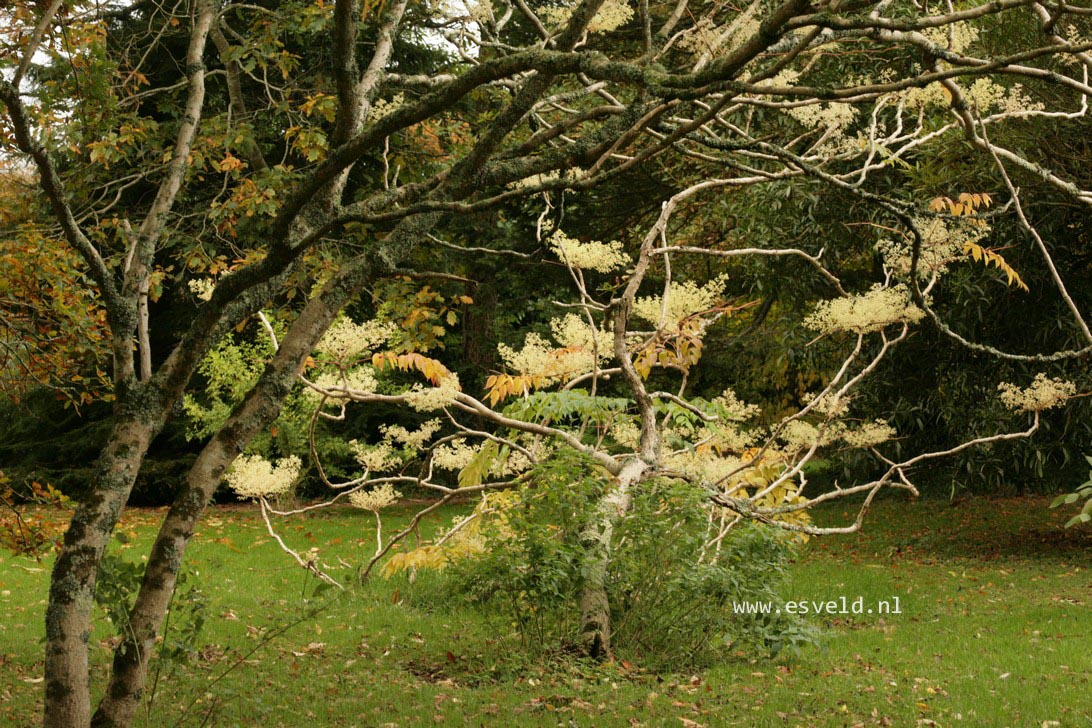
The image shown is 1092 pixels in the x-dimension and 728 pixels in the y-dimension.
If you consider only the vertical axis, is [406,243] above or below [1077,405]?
above

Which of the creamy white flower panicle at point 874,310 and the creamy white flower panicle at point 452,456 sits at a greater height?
the creamy white flower panicle at point 874,310

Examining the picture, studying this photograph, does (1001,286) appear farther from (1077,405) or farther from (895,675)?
(895,675)

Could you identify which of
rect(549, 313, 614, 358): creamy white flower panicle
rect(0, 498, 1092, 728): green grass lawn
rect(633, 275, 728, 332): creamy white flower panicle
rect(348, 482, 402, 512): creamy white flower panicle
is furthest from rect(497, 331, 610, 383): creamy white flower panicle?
rect(0, 498, 1092, 728): green grass lawn

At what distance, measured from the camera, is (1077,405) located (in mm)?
10695

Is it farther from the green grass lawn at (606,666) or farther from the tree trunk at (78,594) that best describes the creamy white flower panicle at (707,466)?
the tree trunk at (78,594)

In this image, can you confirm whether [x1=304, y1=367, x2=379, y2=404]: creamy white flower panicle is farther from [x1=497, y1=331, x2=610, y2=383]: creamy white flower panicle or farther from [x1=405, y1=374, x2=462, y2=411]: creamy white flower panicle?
[x1=497, y1=331, x2=610, y2=383]: creamy white flower panicle

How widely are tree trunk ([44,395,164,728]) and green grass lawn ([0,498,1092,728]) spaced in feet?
1.59

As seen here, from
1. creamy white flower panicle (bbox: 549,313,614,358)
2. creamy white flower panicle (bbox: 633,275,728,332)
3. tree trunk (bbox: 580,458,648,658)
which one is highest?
creamy white flower panicle (bbox: 633,275,728,332)

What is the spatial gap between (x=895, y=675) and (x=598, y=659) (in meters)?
1.91

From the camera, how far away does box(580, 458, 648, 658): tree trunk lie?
6094mm

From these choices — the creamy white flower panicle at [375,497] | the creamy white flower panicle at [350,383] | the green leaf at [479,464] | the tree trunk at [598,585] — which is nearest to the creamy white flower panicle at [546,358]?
the green leaf at [479,464]

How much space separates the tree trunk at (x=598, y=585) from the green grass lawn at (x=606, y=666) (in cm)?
20

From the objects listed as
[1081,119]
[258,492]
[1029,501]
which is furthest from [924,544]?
[258,492]

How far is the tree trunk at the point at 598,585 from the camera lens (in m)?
6.09
